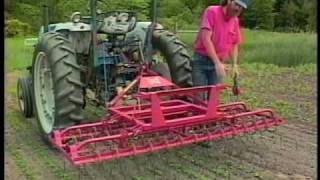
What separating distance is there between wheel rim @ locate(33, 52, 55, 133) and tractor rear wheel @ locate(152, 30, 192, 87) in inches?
42.5

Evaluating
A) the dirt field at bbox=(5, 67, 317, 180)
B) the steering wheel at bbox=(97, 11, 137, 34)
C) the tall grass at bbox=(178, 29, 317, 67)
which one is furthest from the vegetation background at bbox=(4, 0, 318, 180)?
the tall grass at bbox=(178, 29, 317, 67)

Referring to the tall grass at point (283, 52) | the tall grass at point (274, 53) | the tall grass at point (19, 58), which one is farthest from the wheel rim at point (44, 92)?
the tall grass at point (283, 52)

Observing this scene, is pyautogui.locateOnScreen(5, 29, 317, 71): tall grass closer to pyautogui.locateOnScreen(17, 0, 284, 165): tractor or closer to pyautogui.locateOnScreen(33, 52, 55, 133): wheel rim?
pyautogui.locateOnScreen(17, 0, 284, 165): tractor

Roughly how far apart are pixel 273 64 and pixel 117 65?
6209 mm

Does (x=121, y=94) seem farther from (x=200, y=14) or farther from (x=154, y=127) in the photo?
(x=200, y=14)

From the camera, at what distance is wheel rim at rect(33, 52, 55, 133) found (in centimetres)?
463

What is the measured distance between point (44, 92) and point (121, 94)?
896 millimetres

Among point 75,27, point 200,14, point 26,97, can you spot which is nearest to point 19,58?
point 26,97

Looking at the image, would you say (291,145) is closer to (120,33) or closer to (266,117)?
(266,117)

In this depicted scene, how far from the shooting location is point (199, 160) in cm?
419

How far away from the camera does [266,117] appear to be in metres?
4.30

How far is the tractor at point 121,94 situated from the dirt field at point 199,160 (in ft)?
0.66

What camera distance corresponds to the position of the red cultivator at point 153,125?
11.9 ft
